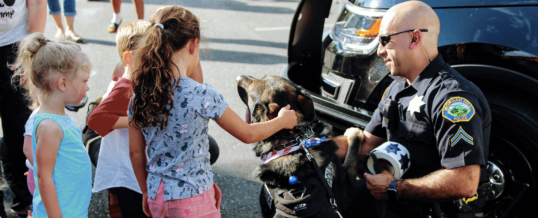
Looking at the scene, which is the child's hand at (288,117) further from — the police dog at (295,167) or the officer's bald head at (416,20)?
the officer's bald head at (416,20)

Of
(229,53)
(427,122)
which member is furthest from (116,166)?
(229,53)

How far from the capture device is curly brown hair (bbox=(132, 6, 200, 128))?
1.67 metres

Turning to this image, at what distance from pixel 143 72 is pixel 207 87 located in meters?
0.27

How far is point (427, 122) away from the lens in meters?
2.07

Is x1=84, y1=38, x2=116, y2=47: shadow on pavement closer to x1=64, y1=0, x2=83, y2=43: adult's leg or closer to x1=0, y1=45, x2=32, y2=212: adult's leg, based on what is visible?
x1=64, y1=0, x2=83, y2=43: adult's leg

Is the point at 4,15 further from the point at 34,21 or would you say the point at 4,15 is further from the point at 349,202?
the point at 349,202

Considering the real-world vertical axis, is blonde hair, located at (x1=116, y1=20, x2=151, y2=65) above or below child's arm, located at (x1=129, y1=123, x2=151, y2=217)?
above

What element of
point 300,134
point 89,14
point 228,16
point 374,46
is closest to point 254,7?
point 228,16

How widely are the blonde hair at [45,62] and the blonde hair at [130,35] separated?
30 centimetres

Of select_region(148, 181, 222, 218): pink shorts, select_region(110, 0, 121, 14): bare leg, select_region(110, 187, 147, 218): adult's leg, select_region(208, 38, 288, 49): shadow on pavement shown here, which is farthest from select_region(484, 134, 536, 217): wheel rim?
select_region(110, 0, 121, 14): bare leg

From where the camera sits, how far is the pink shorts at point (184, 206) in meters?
1.82

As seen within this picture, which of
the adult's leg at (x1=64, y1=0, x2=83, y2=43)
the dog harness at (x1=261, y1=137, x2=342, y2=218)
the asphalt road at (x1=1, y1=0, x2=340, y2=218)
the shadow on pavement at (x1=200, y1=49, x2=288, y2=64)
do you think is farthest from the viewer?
the adult's leg at (x1=64, y1=0, x2=83, y2=43)

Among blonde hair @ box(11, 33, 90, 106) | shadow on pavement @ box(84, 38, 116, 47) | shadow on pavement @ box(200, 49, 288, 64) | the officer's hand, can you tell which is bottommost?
shadow on pavement @ box(84, 38, 116, 47)

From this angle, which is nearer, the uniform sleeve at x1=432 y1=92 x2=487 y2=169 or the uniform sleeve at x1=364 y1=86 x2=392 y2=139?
the uniform sleeve at x1=432 y1=92 x2=487 y2=169
